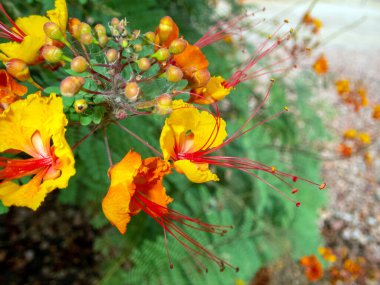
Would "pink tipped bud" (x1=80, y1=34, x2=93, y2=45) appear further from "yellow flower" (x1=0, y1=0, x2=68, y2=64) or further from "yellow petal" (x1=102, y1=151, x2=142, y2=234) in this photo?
"yellow petal" (x1=102, y1=151, x2=142, y2=234)

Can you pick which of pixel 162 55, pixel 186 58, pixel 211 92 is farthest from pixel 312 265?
pixel 162 55

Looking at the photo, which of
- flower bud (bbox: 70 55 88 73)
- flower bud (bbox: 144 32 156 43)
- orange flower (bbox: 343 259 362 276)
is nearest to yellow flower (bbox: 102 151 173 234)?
flower bud (bbox: 70 55 88 73)

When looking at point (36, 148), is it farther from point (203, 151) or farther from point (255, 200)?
point (255, 200)

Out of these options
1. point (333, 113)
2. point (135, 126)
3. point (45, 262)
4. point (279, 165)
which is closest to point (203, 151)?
point (135, 126)

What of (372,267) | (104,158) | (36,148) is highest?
(36,148)

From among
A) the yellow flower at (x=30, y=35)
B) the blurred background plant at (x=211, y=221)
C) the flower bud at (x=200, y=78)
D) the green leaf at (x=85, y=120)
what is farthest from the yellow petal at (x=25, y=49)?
the blurred background plant at (x=211, y=221)

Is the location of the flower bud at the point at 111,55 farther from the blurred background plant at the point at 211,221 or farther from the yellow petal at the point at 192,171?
the blurred background plant at the point at 211,221

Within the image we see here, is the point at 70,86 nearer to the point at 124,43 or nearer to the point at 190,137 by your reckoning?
the point at 124,43
